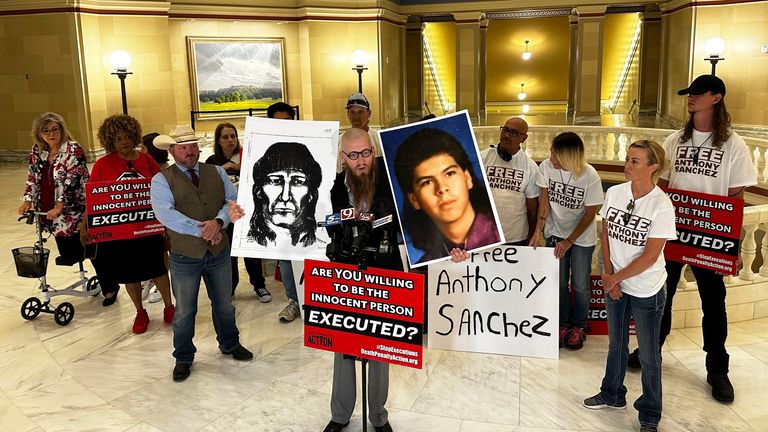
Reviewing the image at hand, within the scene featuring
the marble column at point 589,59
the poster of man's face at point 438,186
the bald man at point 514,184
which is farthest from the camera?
the marble column at point 589,59

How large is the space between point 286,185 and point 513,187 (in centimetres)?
204

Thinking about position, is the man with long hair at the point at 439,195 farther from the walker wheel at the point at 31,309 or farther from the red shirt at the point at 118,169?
the walker wheel at the point at 31,309

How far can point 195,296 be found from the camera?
526 cm

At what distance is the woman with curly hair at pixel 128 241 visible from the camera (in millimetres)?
5953

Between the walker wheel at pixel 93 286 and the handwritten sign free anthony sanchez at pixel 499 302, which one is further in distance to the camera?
the walker wheel at pixel 93 286

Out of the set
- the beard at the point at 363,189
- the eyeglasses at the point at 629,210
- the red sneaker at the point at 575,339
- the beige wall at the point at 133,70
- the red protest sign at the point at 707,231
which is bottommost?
the red sneaker at the point at 575,339

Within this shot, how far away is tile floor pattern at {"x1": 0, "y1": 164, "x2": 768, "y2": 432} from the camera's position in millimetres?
4512

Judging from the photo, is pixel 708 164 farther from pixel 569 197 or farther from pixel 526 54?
pixel 526 54

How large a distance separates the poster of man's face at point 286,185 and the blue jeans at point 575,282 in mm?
2187

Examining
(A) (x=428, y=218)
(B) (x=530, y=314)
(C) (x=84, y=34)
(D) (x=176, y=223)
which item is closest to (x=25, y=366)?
(D) (x=176, y=223)

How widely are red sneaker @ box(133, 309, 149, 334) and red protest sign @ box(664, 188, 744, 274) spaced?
4.88 m

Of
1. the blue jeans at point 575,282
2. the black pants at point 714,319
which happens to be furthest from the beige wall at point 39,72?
the black pants at point 714,319

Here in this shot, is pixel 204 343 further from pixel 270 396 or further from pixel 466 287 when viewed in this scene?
pixel 466 287

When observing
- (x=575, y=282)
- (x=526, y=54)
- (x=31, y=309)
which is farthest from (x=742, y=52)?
(x=31, y=309)
